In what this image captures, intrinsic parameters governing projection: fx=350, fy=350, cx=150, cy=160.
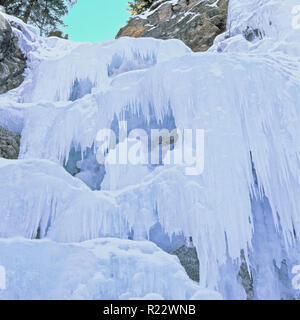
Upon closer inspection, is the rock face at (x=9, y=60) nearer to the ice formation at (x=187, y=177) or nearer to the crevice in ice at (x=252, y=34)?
the ice formation at (x=187, y=177)

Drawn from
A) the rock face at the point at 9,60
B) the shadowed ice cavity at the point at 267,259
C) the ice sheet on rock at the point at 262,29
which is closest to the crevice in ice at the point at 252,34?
the ice sheet on rock at the point at 262,29

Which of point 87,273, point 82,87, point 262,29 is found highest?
point 262,29

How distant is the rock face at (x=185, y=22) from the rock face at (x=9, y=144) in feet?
20.7

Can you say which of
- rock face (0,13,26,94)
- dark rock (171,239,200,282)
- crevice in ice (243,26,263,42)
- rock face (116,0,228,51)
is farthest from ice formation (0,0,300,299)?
rock face (116,0,228,51)

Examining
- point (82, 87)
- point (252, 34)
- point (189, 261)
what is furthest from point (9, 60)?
point (189, 261)

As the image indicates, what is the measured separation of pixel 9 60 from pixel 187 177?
17.8ft

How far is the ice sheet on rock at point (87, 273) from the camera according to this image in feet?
9.37

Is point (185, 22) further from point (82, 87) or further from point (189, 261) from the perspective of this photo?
point (189, 261)

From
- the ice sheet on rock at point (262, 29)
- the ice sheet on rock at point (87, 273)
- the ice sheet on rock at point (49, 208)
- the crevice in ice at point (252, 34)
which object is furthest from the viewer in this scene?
the crevice in ice at point (252, 34)

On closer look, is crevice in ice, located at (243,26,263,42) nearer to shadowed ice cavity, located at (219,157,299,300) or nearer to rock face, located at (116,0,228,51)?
rock face, located at (116,0,228,51)

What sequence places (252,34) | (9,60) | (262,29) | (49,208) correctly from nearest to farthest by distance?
(49,208), (9,60), (262,29), (252,34)

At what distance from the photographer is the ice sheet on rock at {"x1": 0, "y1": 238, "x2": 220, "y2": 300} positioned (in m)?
2.86

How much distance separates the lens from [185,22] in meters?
11.2
